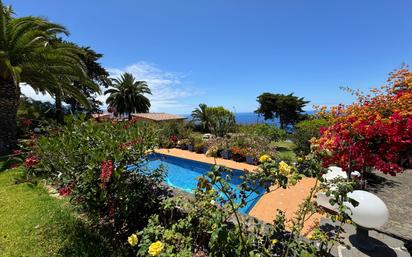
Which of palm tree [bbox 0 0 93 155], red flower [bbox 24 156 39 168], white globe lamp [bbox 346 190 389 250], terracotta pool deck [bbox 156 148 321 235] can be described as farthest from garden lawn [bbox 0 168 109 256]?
palm tree [bbox 0 0 93 155]

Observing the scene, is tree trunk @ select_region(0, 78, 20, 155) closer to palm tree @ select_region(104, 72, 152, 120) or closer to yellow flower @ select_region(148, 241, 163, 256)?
yellow flower @ select_region(148, 241, 163, 256)

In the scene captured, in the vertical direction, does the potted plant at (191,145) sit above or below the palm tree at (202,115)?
below

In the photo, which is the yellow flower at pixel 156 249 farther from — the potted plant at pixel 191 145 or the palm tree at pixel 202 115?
the palm tree at pixel 202 115

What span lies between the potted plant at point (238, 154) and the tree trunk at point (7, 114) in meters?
10.2

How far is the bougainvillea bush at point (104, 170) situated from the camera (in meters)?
2.42

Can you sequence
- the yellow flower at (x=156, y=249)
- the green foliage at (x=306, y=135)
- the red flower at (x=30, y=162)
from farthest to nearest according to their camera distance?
the green foliage at (x=306, y=135), the red flower at (x=30, y=162), the yellow flower at (x=156, y=249)

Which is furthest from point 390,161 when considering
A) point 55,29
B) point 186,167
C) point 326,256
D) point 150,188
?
point 55,29

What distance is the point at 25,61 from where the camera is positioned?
28.2ft

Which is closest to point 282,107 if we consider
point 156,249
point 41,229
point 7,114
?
point 7,114

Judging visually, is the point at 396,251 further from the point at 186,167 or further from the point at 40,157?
the point at 186,167

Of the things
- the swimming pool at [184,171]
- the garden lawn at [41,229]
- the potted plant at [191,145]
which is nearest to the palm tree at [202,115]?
the potted plant at [191,145]

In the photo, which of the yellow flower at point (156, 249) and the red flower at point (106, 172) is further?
the red flower at point (106, 172)

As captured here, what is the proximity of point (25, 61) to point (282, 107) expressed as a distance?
1259 inches

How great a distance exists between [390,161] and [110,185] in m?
3.80
